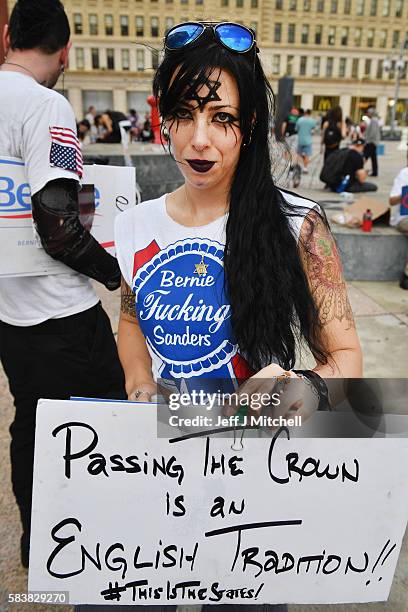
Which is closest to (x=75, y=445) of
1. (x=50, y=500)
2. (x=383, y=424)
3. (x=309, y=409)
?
(x=50, y=500)

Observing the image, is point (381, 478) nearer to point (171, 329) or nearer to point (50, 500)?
point (171, 329)

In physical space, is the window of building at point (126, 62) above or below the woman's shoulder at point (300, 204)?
above

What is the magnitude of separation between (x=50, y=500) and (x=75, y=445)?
0.49 ft

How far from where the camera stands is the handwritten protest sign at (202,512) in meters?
Answer: 1.12

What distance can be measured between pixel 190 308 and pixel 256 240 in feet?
0.82

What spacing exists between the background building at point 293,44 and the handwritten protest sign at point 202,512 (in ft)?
219

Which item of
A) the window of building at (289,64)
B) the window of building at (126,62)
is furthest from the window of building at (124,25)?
the window of building at (289,64)

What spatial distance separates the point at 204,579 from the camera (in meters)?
1.22

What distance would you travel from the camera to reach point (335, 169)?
9.50m

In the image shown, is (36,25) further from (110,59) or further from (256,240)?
(110,59)

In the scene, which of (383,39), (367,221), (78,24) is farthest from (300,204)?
(383,39)

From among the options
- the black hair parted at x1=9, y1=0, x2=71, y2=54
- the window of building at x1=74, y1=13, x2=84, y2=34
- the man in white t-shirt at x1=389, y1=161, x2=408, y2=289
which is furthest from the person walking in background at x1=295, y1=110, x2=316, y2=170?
the window of building at x1=74, y1=13, x2=84, y2=34

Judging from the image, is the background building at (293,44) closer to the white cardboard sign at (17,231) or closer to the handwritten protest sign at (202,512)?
the white cardboard sign at (17,231)

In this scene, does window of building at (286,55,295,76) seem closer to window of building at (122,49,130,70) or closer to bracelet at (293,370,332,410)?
window of building at (122,49,130,70)
